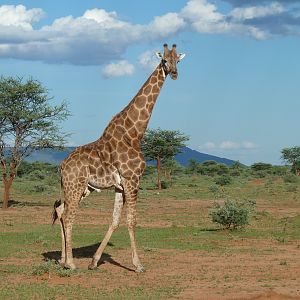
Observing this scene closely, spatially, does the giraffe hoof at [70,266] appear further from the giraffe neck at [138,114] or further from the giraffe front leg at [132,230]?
the giraffe neck at [138,114]

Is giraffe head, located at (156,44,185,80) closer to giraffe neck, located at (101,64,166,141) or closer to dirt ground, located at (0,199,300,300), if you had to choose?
giraffe neck, located at (101,64,166,141)

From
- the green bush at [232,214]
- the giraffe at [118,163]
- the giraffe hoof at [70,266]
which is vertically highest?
the giraffe at [118,163]

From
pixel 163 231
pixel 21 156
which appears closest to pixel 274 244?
pixel 163 231

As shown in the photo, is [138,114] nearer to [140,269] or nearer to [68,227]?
[68,227]

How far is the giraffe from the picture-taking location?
13.8m

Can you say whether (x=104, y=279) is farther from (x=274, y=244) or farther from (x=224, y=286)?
(x=274, y=244)

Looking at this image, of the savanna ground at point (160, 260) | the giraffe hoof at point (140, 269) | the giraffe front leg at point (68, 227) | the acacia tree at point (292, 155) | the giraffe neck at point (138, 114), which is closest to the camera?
the savanna ground at point (160, 260)

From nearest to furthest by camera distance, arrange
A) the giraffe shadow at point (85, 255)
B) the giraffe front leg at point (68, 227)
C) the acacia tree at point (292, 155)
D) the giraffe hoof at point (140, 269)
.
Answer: the giraffe hoof at point (140, 269) → the giraffe front leg at point (68, 227) → the giraffe shadow at point (85, 255) → the acacia tree at point (292, 155)

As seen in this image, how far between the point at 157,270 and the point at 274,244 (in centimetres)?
559

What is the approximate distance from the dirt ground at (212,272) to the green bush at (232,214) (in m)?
2.37

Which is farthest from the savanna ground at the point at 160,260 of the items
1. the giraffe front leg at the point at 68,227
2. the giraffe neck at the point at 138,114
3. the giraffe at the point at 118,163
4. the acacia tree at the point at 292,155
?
the acacia tree at the point at 292,155

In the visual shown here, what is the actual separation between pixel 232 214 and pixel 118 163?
8908mm

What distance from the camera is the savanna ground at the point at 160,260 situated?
37.6ft

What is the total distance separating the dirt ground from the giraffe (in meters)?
0.83
